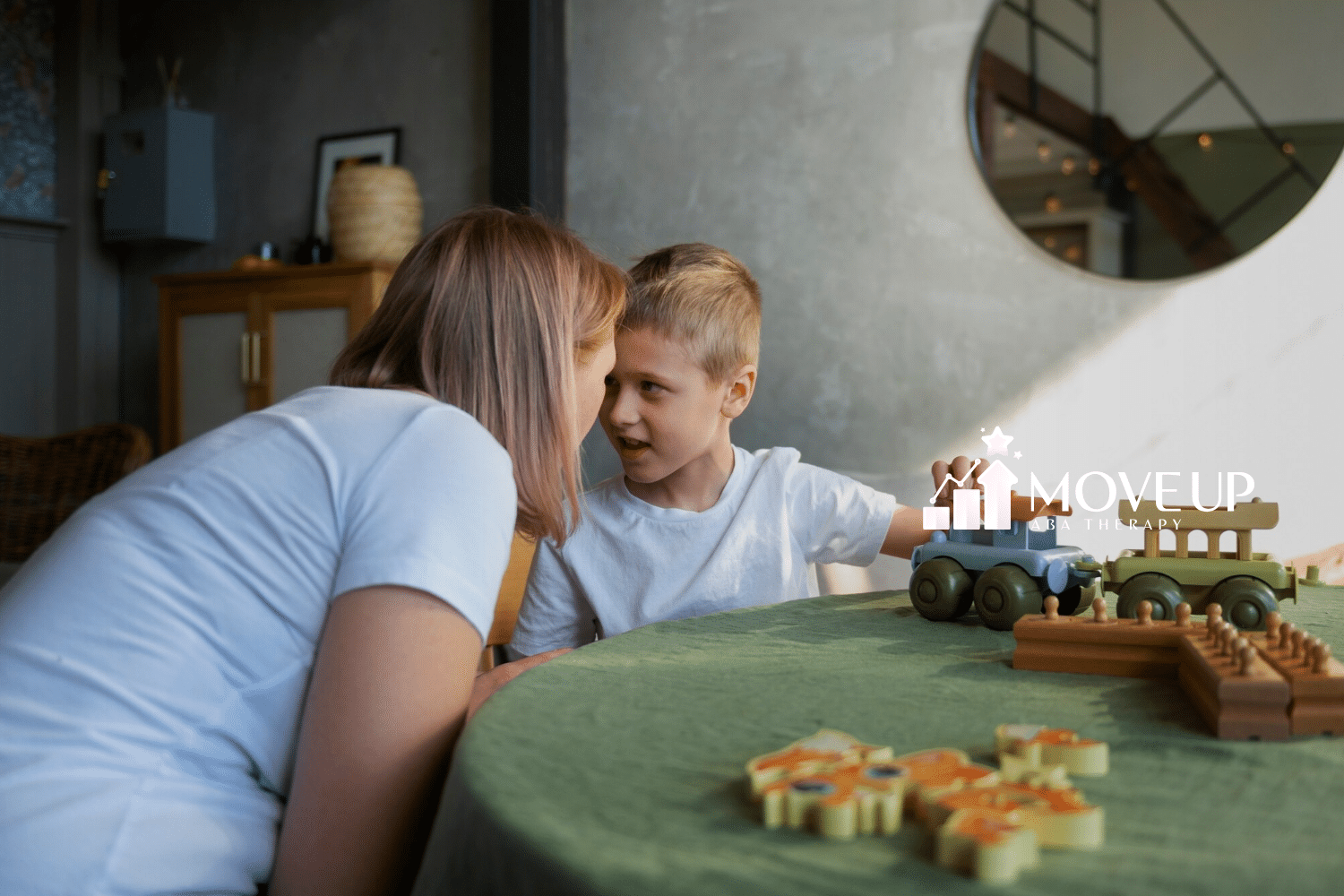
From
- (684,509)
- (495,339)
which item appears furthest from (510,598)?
(495,339)

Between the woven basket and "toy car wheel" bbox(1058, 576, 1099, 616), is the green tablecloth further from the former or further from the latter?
the woven basket

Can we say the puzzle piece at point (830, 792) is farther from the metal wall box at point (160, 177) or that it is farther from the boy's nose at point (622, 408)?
the metal wall box at point (160, 177)

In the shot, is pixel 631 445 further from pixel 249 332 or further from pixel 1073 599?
pixel 249 332

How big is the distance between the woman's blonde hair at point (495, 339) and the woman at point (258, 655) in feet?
0.43

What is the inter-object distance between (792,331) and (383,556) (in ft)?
8.22

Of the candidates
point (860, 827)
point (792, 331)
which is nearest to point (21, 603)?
point (860, 827)

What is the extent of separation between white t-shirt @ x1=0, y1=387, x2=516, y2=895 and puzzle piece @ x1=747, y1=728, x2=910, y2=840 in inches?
12.0

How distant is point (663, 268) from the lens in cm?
181

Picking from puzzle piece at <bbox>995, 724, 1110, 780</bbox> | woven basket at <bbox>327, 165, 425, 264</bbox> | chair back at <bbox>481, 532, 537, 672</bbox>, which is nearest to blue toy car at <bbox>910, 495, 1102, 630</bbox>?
puzzle piece at <bbox>995, 724, 1110, 780</bbox>

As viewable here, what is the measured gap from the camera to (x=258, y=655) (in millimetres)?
823

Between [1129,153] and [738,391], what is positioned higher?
[1129,153]

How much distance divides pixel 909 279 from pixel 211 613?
2520 millimetres

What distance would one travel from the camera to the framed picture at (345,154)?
4043 millimetres

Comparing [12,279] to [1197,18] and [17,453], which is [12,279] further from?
[1197,18]
